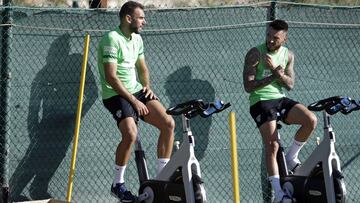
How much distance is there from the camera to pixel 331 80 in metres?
11.2

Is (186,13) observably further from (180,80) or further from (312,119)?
(312,119)

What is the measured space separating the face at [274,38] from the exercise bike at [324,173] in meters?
0.76

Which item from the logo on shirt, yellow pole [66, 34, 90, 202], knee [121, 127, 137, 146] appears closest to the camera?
knee [121, 127, 137, 146]

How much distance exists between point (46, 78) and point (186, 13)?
1762mm

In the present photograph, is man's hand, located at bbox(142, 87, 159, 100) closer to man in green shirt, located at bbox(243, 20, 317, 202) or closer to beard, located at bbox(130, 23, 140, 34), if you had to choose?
beard, located at bbox(130, 23, 140, 34)

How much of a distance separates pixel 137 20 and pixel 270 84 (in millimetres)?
1638

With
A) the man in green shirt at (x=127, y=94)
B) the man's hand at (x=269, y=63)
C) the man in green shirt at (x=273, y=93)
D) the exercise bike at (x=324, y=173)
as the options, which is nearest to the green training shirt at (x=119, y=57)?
the man in green shirt at (x=127, y=94)

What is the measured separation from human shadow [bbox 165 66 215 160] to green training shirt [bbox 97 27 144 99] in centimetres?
92

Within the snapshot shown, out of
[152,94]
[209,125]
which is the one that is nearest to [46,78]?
[152,94]

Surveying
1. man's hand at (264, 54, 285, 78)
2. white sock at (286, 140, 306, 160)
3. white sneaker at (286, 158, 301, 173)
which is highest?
man's hand at (264, 54, 285, 78)

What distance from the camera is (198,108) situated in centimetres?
896

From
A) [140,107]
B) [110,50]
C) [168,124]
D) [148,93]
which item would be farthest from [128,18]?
[168,124]

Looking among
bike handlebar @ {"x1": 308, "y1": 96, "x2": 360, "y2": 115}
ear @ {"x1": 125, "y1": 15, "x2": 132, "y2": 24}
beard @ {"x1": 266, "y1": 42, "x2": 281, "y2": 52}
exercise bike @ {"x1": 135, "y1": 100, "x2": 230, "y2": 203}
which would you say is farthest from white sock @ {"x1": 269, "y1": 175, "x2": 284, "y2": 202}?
ear @ {"x1": 125, "y1": 15, "x2": 132, "y2": 24}

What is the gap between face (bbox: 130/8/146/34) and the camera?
9.35 metres
